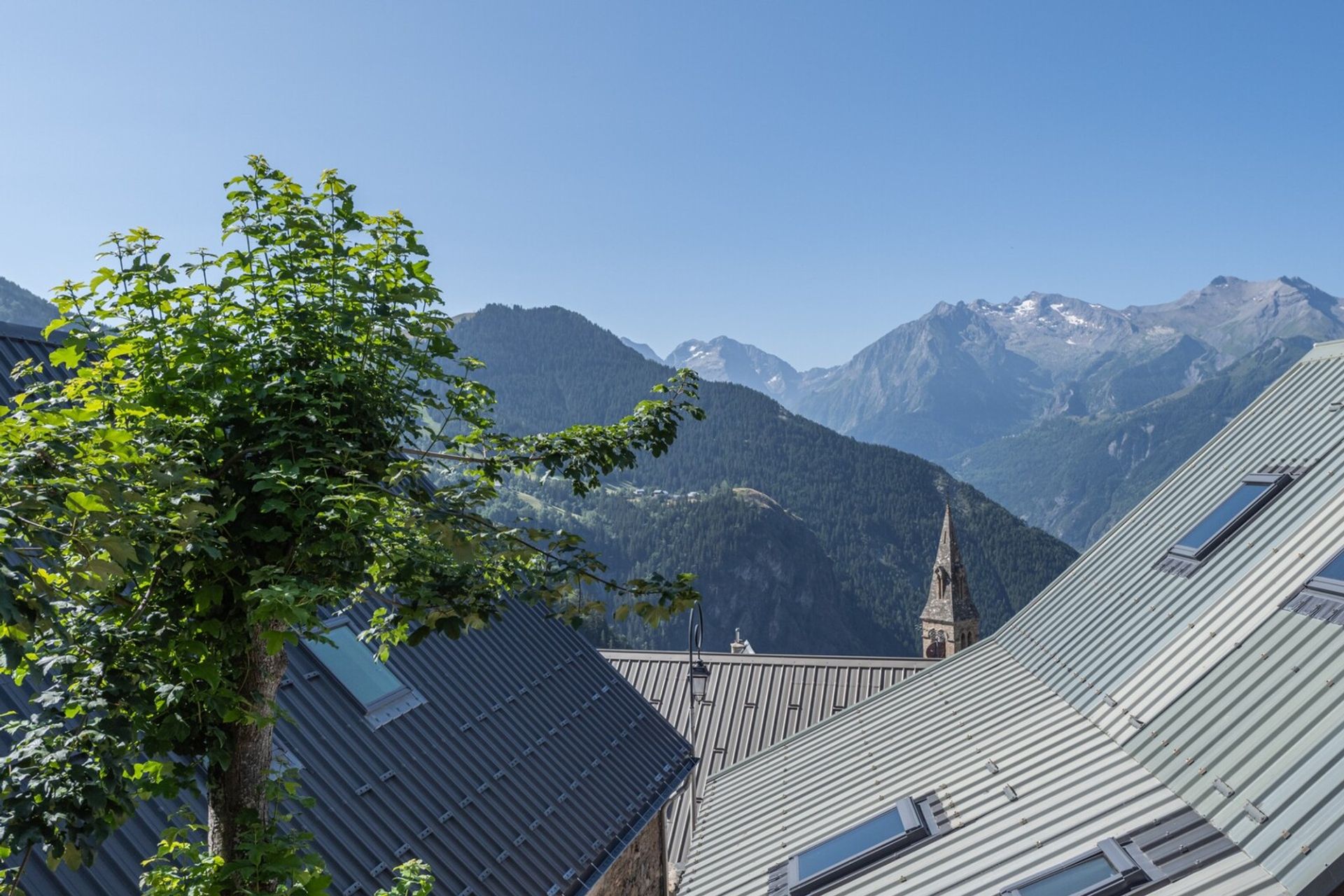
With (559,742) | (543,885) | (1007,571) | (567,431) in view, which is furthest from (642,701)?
(1007,571)

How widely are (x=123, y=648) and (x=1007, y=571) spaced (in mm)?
155755

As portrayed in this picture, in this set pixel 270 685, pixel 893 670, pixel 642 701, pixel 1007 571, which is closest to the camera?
pixel 270 685

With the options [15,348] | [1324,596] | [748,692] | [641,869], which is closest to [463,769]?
[641,869]

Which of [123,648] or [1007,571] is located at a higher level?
[123,648]

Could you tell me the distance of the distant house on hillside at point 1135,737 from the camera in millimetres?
6590

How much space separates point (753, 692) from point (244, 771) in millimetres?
24523

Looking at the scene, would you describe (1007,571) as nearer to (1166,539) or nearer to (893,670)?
(893,670)

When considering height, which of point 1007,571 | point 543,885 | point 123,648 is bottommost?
point 1007,571

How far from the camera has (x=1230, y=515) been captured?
35.1 feet

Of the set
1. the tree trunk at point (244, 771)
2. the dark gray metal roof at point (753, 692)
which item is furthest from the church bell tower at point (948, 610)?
the tree trunk at point (244, 771)

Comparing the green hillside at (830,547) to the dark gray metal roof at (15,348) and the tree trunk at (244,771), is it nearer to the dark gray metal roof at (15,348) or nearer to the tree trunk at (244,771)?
the dark gray metal roof at (15,348)

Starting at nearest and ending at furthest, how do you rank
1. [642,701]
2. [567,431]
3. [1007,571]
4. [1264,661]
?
[567,431] → [1264,661] → [642,701] → [1007,571]

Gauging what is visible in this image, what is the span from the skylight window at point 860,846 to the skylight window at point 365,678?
15.7ft

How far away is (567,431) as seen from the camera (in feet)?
17.1
